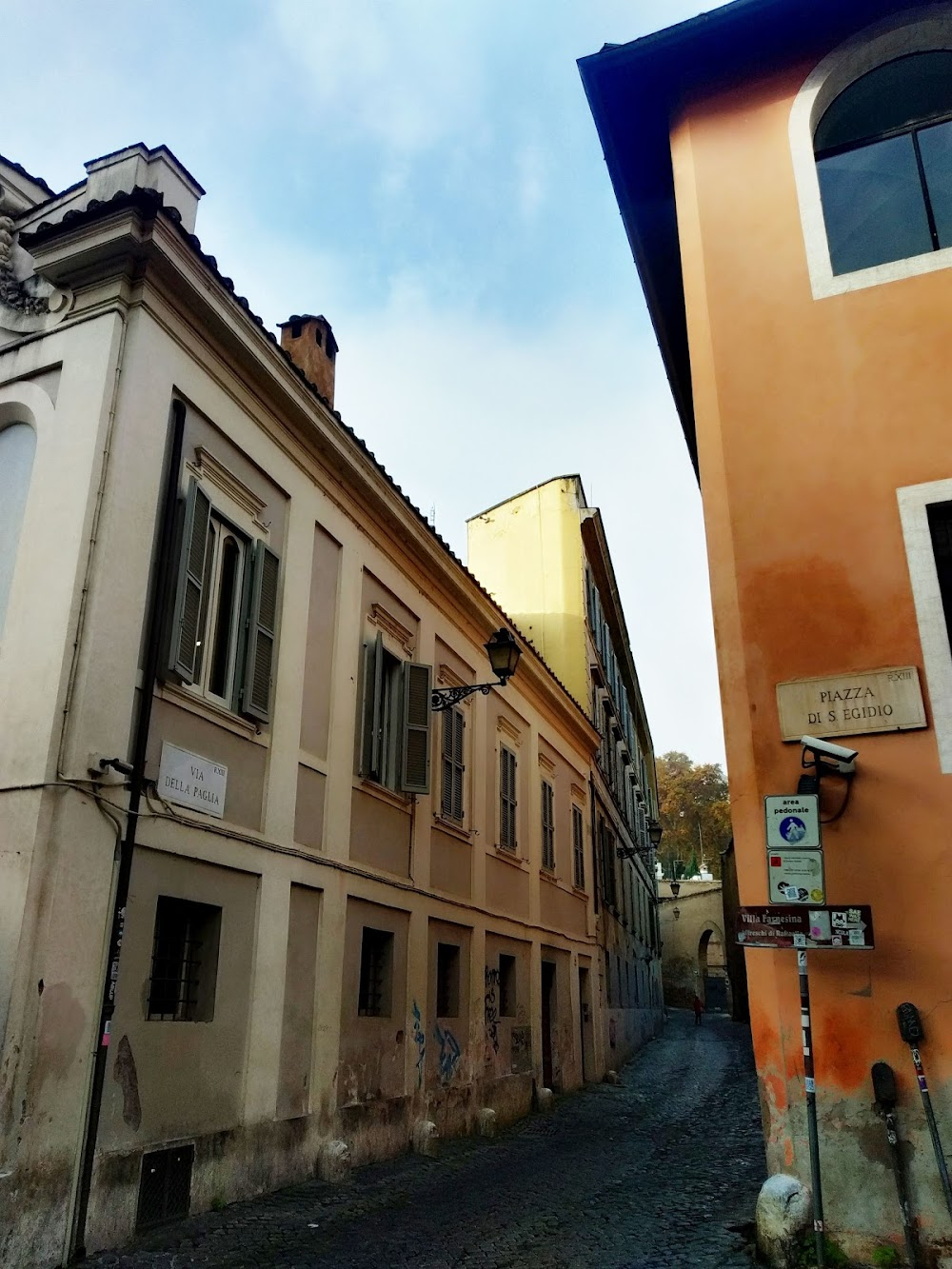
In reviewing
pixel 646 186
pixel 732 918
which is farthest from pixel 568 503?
pixel 732 918

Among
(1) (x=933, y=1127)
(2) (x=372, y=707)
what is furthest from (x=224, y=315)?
(1) (x=933, y=1127)

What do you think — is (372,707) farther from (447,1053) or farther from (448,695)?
(447,1053)

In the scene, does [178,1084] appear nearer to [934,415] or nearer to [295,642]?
[295,642]

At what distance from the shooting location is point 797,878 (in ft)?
18.9

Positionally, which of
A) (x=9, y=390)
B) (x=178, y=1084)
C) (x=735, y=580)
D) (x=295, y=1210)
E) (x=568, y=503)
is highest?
(x=568, y=503)

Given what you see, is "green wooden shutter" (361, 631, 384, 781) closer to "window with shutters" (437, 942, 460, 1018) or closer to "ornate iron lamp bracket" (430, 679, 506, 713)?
"ornate iron lamp bracket" (430, 679, 506, 713)

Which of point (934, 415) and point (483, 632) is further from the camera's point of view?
point (483, 632)

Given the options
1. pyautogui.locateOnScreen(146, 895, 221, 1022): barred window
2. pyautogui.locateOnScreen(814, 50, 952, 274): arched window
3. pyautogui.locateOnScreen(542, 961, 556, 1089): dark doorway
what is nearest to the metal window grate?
pyautogui.locateOnScreen(146, 895, 221, 1022): barred window

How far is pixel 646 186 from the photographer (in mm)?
9625

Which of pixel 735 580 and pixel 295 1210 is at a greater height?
pixel 735 580

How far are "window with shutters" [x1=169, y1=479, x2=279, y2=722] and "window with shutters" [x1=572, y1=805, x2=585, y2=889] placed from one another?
12105 millimetres

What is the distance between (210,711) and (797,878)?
4.86m

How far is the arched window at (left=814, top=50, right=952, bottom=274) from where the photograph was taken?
7613 mm

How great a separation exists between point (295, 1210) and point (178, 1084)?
141 cm
